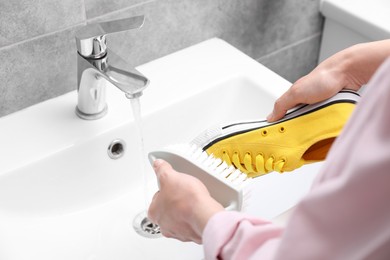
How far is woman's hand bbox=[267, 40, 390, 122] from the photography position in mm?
671

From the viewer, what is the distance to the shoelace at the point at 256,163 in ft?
2.20

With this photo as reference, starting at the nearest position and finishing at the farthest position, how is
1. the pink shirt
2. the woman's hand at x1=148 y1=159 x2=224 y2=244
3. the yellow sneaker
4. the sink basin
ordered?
the pink shirt → the woman's hand at x1=148 y1=159 x2=224 y2=244 → the yellow sneaker → the sink basin

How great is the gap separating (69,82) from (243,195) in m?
0.37

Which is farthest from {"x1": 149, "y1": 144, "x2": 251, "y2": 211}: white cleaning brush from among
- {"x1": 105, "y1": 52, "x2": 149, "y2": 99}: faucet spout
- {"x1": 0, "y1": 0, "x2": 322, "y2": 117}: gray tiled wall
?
{"x1": 0, "y1": 0, "x2": 322, "y2": 117}: gray tiled wall

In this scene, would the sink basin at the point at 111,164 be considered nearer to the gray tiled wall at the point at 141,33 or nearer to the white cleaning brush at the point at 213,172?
the gray tiled wall at the point at 141,33

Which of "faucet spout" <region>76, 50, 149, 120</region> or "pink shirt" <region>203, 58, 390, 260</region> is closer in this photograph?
"pink shirt" <region>203, 58, 390, 260</region>

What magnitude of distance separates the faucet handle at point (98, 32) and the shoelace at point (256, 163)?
200 millimetres

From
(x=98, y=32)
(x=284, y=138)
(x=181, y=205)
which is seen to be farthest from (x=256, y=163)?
(x=98, y=32)

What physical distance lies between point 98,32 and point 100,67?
52 millimetres

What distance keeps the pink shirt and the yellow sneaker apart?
0.86 feet

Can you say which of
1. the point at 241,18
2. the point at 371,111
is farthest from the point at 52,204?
the point at 371,111

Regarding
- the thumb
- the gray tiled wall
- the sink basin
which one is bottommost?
the thumb

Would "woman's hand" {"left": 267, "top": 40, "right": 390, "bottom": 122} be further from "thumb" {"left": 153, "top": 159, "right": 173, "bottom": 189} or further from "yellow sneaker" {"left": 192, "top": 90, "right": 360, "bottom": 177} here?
"thumb" {"left": 153, "top": 159, "right": 173, "bottom": 189}

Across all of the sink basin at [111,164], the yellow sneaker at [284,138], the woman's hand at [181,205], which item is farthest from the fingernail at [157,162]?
the sink basin at [111,164]
